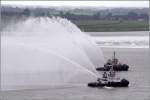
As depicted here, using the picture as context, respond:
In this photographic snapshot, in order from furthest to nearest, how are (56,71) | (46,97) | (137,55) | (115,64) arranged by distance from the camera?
1. (137,55)
2. (115,64)
3. (56,71)
4. (46,97)

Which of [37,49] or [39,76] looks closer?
[39,76]

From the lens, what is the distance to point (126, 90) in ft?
88.9

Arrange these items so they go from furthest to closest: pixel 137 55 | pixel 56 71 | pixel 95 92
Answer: pixel 137 55, pixel 56 71, pixel 95 92

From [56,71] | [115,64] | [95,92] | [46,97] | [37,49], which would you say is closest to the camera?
[46,97]

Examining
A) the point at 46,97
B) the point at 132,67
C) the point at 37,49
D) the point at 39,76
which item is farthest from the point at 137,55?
the point at 46,97

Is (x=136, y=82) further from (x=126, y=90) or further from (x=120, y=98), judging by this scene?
(x=120, y=98)

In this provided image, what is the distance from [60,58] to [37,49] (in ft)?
6.01

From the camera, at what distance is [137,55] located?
44.5 meters

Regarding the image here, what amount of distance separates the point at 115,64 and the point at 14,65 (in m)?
7.89

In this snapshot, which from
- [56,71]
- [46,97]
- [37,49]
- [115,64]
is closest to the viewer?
[46,97]

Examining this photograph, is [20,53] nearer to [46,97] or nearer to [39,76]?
[39,76]

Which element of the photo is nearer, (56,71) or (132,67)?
(56,71)

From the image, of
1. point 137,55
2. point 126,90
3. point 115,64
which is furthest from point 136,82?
point 137,55

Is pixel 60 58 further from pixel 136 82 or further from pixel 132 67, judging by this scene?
pixel 132 67
